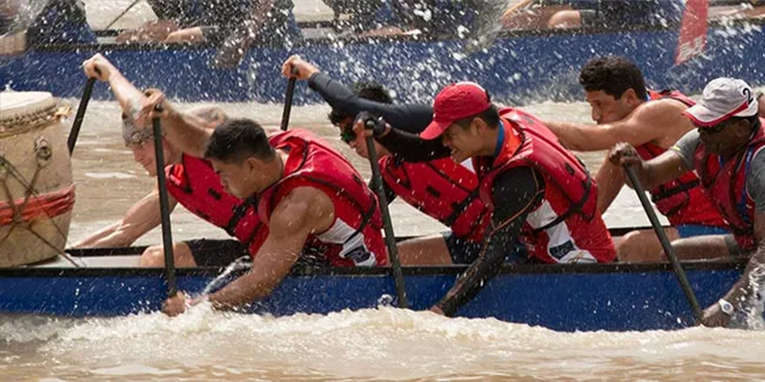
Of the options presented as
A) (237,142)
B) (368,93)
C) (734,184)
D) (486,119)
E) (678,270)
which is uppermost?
(237,142)

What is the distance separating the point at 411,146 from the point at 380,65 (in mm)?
8419

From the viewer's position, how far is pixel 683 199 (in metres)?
8.00

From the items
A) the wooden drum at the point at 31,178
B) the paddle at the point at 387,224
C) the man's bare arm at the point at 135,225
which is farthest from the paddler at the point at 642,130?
the wooden drum at the point at 31,178

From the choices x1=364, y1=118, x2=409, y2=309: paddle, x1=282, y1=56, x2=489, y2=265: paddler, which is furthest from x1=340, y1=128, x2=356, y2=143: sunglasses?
→ x1=364, y1=118, x2=409, y2=309: paddle

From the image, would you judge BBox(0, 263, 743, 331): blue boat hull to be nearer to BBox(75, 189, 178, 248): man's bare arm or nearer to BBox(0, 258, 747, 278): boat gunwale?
BBox(0, 258, 747, 278): boat gunwale

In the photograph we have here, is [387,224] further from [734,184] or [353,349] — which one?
[734,184]

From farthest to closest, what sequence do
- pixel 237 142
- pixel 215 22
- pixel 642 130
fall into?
pixel 215 22, pixel 642 130, pixel 237 142

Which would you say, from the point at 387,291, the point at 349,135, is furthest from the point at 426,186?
the point at 387,291

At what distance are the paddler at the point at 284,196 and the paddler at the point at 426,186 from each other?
1.18ft

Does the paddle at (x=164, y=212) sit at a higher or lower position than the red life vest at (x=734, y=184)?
higher

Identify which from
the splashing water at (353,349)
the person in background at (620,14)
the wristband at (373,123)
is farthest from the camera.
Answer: the person in background at (620,14)

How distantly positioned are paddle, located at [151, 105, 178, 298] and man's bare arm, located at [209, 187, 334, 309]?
0.58ft

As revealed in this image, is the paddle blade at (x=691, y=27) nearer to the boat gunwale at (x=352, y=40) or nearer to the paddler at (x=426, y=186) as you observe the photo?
the boat gunwale at (x=352, y=40)

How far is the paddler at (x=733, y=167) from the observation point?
702 centimetres
